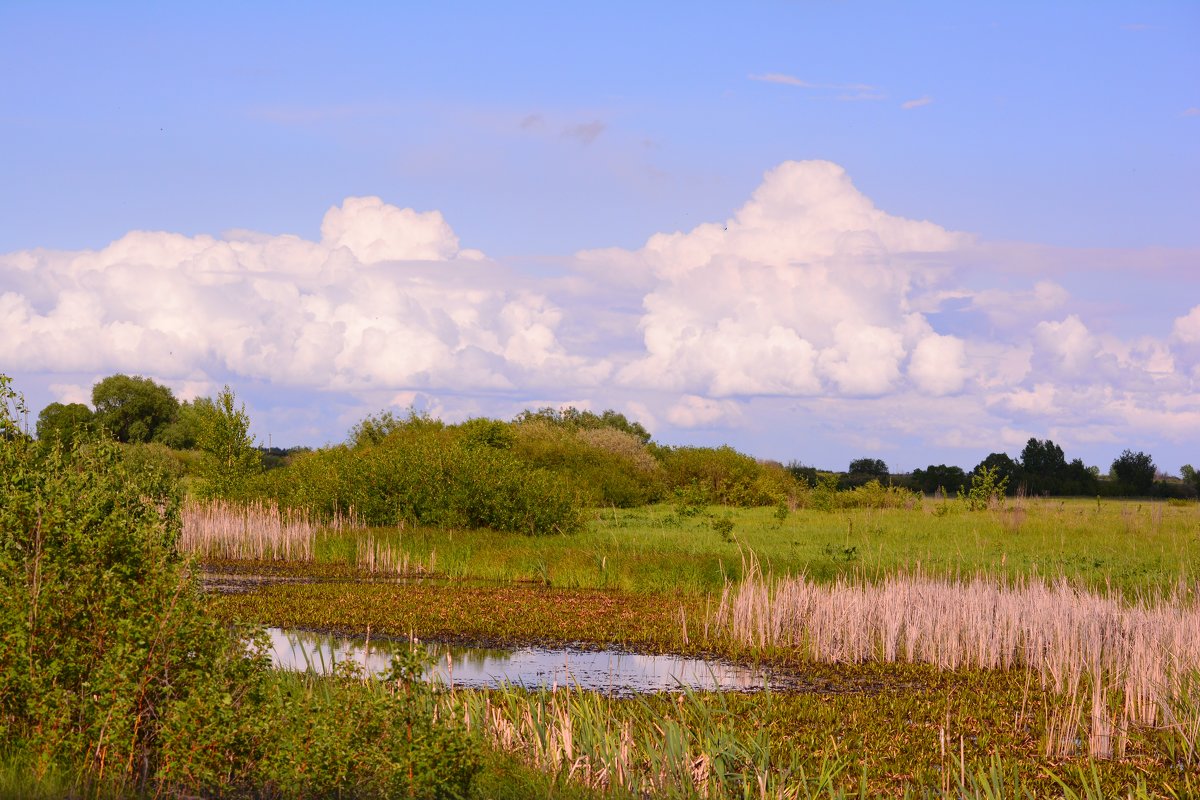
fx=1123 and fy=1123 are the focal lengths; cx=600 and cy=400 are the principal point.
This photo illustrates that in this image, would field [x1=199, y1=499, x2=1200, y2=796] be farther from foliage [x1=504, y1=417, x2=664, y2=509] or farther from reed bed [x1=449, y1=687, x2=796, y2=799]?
foliage [x1=504, y1=417, x2=664, y2=509]

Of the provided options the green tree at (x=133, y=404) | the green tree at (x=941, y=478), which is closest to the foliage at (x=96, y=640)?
the green tree at (x=941, y=478)

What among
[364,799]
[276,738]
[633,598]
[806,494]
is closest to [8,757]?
[276,738]

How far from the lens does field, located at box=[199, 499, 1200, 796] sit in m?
8.66

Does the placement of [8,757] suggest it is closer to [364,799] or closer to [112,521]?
[112,521]

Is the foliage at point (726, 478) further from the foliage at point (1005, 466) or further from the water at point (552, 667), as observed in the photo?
the water at point (552, 667)

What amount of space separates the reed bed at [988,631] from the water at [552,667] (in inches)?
47.9

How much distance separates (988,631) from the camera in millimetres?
14266

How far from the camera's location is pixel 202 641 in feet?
25.7

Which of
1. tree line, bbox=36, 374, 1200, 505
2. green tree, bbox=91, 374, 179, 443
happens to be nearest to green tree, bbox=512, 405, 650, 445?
tree line, bbox=36, 374, 1200, 505

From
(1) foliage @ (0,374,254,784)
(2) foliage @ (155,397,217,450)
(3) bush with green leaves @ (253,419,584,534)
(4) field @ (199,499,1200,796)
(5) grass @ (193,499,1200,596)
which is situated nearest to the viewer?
(1) foliage @ (0,374,254,784)

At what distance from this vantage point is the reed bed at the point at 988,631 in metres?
12.2

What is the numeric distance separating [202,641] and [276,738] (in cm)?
110

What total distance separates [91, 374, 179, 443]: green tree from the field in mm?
66762

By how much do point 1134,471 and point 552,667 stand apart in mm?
59513
